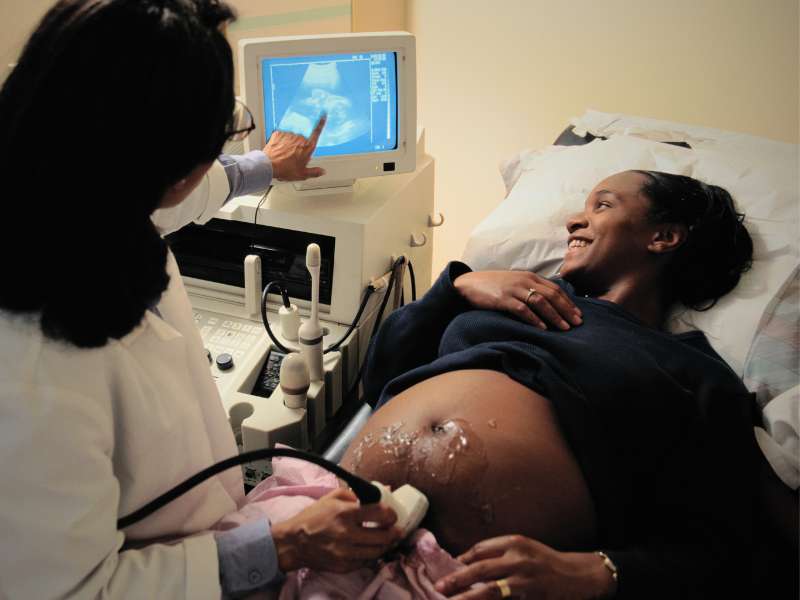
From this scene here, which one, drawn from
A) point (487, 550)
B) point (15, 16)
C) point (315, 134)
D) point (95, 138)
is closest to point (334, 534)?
point (487, 550)

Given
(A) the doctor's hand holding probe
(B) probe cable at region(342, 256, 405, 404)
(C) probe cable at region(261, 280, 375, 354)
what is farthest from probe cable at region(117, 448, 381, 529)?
(B) probe cable at region(342, 256, 405, 404)

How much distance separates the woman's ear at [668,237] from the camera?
1.33 metres

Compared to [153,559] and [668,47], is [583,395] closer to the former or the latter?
[153,559]

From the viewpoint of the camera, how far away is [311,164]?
1.48 m

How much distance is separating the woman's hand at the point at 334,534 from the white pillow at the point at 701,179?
82cm

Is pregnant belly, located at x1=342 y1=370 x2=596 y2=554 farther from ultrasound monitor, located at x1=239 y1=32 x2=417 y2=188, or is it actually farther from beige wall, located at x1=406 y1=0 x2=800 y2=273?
beige wall, located at x1=406 y1=0 x2=800 y2=273

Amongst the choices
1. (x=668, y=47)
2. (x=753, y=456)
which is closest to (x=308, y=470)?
(x=753, y=456)

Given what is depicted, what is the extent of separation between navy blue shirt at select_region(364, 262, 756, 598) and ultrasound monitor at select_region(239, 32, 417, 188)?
54 cm

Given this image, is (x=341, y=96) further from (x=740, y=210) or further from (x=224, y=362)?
(x=740, y=210)

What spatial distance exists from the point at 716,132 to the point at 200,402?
1.57 metres

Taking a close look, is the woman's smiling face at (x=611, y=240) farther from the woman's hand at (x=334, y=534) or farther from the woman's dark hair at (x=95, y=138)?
the woman's dark hair at (x=95, y=138)

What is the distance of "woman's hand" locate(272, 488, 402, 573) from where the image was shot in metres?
0.82

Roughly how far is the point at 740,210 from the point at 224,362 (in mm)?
1191

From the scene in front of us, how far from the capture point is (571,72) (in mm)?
2229
